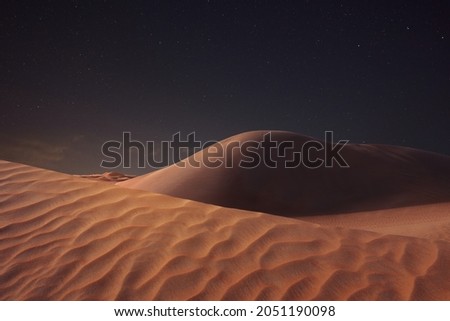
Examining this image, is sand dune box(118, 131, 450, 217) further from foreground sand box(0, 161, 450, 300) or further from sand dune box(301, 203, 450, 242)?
foreground sand box(0, 161, 450, 300)

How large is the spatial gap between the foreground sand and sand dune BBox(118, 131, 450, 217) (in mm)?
4572

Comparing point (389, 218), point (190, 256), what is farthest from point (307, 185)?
point (190, 256)

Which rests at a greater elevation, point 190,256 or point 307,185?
point 190,256

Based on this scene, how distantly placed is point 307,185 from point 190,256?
6.43 meters

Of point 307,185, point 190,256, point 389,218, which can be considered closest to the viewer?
point 190,256

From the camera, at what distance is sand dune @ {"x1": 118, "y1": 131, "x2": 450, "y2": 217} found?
7.86 meters

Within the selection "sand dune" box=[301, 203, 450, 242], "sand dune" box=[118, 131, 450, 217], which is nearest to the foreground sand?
"sand dune" box=[301, 203, 450, 242]

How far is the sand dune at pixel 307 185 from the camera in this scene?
7.86m

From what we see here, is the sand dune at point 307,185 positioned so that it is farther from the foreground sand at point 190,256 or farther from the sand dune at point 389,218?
the foreground sand at point 190,256

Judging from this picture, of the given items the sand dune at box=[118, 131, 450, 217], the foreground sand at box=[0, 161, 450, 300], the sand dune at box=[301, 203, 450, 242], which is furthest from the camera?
the sand dune at box=[118, 131, 450, 217]

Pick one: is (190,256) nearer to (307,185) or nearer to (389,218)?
(389,218)

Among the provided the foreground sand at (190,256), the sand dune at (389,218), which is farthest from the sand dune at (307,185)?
the foreground sand at (190,256)

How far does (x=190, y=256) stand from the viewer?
8.37 feet
